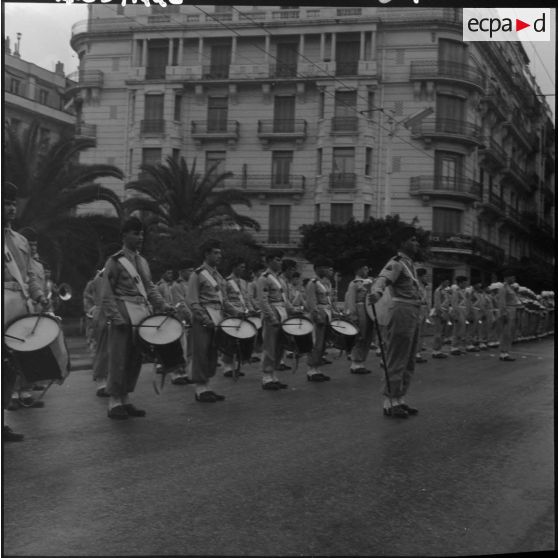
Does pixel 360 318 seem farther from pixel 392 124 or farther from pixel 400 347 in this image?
pixel 392 124

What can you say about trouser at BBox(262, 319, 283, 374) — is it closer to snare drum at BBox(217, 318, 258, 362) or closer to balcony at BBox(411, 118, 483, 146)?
snare drum at BBox(217, 318, 258, 362)

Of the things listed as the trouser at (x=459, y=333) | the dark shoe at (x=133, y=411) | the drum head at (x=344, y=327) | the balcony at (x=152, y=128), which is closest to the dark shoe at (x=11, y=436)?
the dark shoe at (x=133, y=411)

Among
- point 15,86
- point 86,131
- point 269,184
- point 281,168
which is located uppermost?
point 86,131

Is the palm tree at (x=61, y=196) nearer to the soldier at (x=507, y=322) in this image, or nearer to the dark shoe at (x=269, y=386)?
the dark shoe at (x=269, y=386)

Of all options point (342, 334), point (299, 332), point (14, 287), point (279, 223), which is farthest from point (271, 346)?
point (14, 287)

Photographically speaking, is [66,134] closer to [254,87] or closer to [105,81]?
[105,81]

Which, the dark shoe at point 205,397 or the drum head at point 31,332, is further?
the dark shoe at point 205,397
